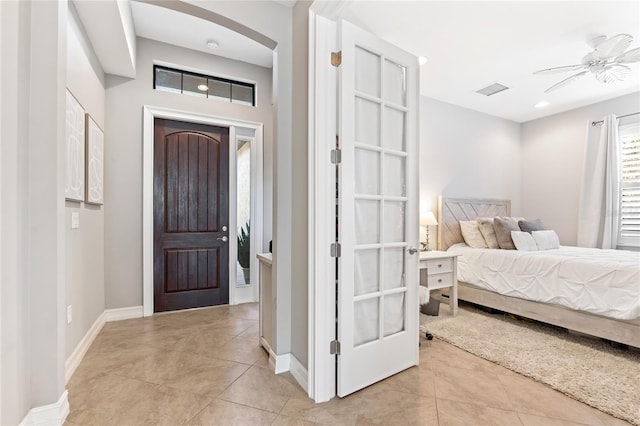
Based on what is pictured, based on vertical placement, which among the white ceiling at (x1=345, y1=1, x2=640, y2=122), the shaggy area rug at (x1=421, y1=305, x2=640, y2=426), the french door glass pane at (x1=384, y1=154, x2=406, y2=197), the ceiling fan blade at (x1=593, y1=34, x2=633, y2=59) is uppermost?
the white ceiling at (x1=345, y1=1, x2=640, y2=122)

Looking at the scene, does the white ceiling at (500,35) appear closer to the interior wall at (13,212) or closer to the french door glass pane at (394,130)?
the french door glass pane at (394,130)

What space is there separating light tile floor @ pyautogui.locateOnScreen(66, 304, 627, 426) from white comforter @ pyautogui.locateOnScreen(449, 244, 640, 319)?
1197mm

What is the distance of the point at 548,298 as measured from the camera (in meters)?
3.07

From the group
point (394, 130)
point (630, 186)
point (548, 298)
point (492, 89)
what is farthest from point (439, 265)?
point (630, 186)

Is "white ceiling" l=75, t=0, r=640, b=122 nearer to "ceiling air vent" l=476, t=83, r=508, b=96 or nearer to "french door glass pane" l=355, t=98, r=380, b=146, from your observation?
"ceiling air vent" l=476, t=83, r=508, b=96

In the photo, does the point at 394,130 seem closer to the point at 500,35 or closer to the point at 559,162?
the point at 500,35

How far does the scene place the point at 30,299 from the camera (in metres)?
1.56

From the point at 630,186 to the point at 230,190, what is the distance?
538 cm

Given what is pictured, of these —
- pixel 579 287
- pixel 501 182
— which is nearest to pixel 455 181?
pixel 501 182

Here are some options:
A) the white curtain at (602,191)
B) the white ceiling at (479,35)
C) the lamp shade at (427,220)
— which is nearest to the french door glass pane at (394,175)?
the white ceiling at (479,35)

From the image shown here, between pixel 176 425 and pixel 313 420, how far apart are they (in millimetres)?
724

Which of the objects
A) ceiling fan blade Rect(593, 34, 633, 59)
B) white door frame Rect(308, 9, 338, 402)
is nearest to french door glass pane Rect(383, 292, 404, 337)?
white door frame Rect(308, 9, 338, 402)

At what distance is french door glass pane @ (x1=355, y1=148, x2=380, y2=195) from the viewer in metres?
2.03

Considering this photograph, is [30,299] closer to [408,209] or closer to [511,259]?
[408,209]
